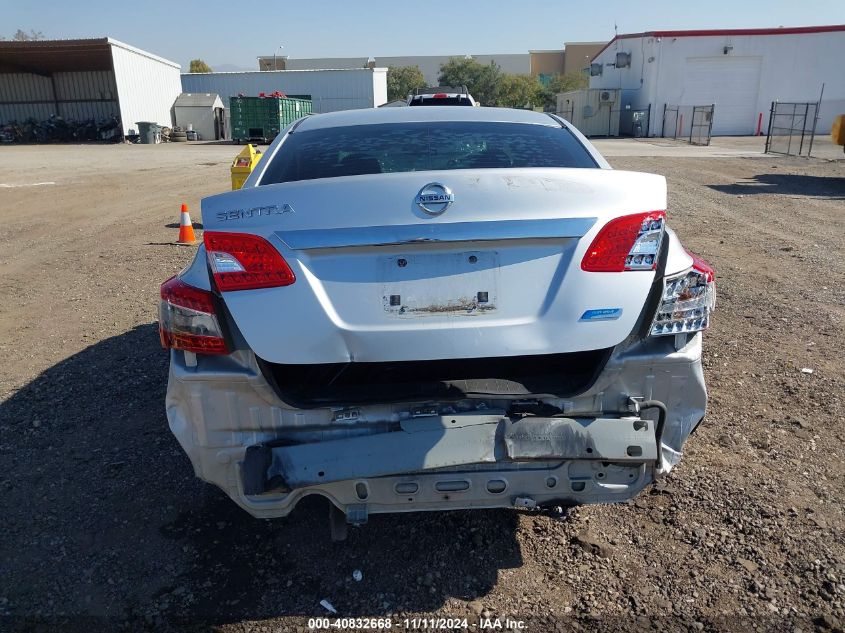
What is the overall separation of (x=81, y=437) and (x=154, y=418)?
412 mm

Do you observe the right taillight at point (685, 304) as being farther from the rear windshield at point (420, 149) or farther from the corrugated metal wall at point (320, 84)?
the corrugated metal wall at point (320, 84)

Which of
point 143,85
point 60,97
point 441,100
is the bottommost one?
point 441,100

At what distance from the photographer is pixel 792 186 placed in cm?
1536

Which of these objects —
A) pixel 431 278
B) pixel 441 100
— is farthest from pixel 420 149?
pixel 441 100

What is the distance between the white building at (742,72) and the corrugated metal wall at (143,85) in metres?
29.0

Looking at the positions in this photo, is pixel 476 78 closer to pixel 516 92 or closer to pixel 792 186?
pixel 516 92

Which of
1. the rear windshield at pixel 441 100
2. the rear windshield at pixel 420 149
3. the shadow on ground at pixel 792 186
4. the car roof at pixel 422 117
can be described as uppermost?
the rear windshield at pixel 441 100

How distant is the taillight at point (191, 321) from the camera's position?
8.02 feet

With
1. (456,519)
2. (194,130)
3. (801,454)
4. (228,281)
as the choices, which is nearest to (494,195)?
(228,281)

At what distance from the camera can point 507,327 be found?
94.5 inches

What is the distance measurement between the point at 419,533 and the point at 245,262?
152cm

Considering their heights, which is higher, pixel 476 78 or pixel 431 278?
pixel 476 78

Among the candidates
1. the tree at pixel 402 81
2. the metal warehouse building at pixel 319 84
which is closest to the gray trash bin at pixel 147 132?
the metal warehouse building at pixel 319 84

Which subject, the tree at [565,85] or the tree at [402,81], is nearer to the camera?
the tree at [565,85]
